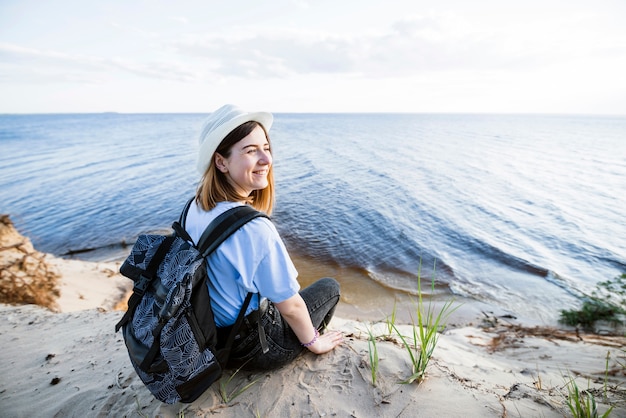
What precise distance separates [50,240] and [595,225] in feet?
60.8

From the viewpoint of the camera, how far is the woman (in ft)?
6.20

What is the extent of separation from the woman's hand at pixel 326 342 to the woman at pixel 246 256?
6 centimetres

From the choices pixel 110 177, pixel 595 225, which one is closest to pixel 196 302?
pixel 595 225

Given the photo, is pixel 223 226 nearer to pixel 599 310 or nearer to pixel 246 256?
pixel 246 256

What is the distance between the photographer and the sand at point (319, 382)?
2.34m

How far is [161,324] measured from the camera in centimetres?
185

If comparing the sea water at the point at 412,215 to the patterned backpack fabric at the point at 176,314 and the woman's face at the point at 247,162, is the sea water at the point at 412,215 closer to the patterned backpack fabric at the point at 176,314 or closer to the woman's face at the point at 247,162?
the woman's face at the point at 247,162

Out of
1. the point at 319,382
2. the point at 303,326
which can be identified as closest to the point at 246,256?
the point at 303,326

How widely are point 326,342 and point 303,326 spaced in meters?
0.59

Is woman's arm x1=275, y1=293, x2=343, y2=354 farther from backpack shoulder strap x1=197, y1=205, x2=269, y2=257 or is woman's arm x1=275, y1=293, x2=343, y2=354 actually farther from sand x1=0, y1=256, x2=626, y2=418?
backpack shoulder strap x1=197, y1=205, x2=269, y2=257

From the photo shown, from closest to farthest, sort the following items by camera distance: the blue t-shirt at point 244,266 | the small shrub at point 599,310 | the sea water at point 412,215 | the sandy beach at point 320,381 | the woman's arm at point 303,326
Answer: the blue t-shirt at point 244,266
the woman's arm at point 303,326
the sandy beach at point 320,381
the small shrub at point 599,310
the sea water at point 412,215

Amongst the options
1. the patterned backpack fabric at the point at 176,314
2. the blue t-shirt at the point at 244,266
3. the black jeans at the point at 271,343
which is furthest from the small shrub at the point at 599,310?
the patterned backpack fabric at the point at 176,314

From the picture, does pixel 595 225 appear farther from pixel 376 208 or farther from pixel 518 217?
pixel 376 208

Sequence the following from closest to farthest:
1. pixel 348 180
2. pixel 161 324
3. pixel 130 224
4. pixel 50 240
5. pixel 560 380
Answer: pixel 161 324, pixel 560 380, pixel 50 240, pixel 130 224, pixel 348 180
